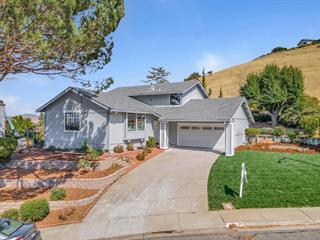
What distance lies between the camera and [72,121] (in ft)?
75.7

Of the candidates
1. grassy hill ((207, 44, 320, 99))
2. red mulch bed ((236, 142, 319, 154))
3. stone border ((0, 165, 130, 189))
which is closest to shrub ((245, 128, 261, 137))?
red mulch bed ((236, 142, 319, 154))

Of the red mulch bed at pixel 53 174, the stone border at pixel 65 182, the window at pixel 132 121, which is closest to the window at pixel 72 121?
the window at pixel 132 121

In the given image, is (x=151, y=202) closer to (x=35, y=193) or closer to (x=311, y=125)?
(x=35, y=193)

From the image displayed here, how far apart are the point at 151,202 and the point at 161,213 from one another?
132 centimetres

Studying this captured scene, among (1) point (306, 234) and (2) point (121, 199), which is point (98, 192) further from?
(1) point (306, 234)

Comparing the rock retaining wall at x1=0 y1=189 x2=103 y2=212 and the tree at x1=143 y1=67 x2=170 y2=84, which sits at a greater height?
the tree at x1=143 y1=67 x2=170 y2=84

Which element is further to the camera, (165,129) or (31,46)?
(165,129)

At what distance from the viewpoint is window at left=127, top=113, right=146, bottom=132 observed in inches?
919

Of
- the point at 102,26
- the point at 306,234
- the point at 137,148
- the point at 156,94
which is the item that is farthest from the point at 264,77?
the point at 306,234

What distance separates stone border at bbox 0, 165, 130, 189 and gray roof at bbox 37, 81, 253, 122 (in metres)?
6.88

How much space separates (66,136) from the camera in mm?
23203

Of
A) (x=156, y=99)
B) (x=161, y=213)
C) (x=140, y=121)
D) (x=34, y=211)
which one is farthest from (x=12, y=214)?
(x=156, y=99)

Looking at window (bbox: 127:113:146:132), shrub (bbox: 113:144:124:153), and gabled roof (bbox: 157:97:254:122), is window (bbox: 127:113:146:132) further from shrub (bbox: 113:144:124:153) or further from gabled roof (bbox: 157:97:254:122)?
shrub (bbox: 113:144:124:153)

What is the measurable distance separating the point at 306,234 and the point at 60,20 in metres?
11.5
